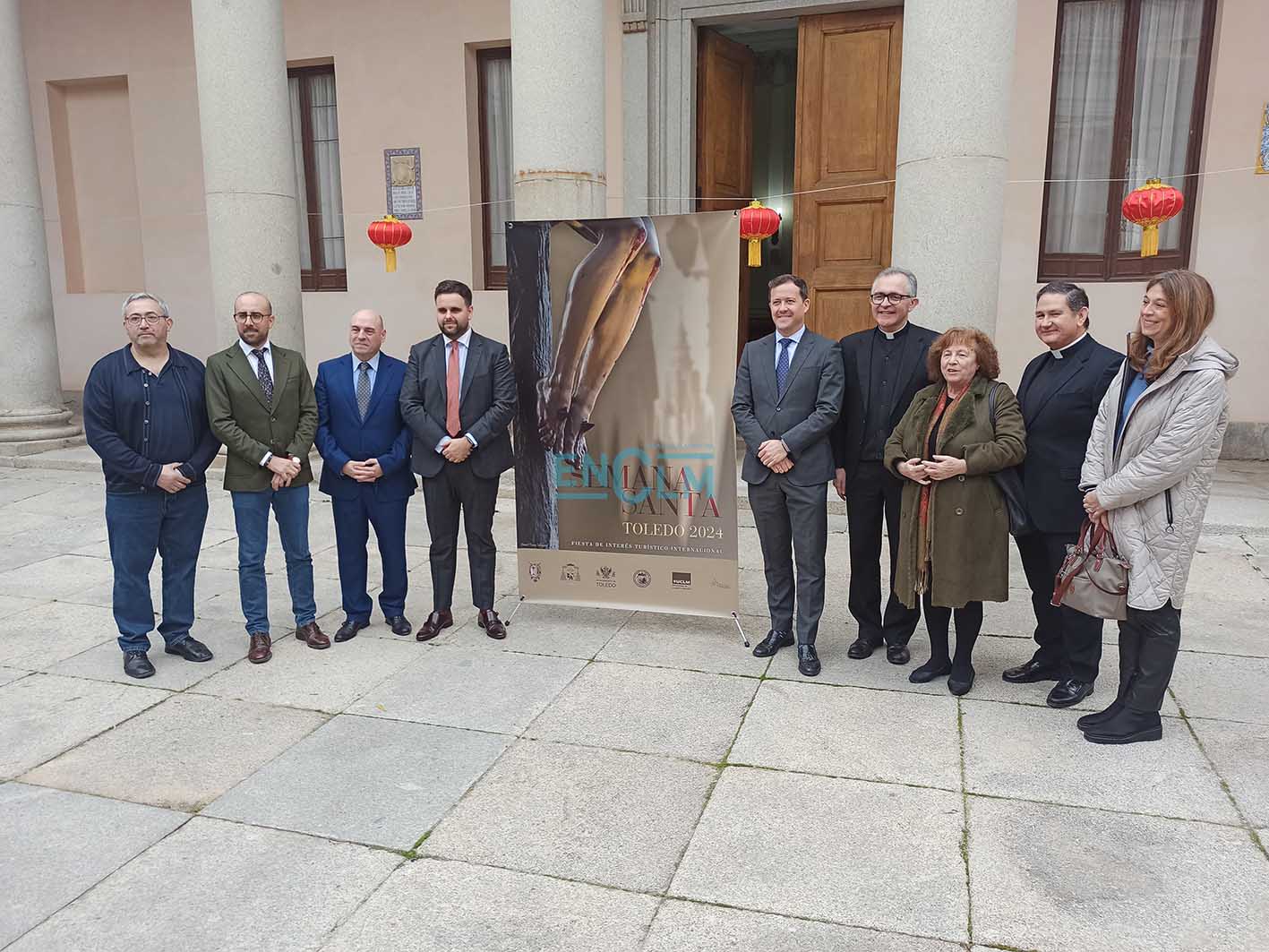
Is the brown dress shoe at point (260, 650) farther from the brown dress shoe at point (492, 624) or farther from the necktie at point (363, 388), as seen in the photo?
the necktie at point (363, 388)

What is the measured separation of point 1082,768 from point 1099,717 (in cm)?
41

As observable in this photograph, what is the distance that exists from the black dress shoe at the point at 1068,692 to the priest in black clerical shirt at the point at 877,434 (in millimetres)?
750

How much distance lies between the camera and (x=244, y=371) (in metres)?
4.95

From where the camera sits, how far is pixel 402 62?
37.1ft

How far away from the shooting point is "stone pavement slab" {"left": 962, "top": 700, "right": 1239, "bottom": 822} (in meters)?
3.61

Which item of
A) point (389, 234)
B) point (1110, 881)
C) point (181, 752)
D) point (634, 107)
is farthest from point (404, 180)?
point (1110, 881)

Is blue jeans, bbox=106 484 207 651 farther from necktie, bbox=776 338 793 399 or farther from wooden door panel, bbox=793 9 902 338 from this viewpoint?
wooden door panel, bbox=793 9 902 338

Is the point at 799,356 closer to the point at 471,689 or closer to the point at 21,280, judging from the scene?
the point at 471,689

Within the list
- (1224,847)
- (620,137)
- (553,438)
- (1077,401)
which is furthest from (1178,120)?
(1224,847)

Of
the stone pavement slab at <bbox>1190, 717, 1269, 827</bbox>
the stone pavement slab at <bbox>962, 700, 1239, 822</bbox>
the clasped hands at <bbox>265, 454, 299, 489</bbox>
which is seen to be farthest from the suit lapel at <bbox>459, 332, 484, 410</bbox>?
the stone pavement slab at <bbox>1190, 717, 1269, 827</bbox>

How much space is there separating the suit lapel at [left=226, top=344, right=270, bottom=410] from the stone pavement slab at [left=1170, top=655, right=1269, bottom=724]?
4685mm

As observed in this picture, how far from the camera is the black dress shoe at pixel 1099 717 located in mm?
4152

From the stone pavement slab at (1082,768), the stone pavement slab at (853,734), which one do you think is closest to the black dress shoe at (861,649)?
the stone pavement slab at (853,734)

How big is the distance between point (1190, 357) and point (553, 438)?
3.09 meters
